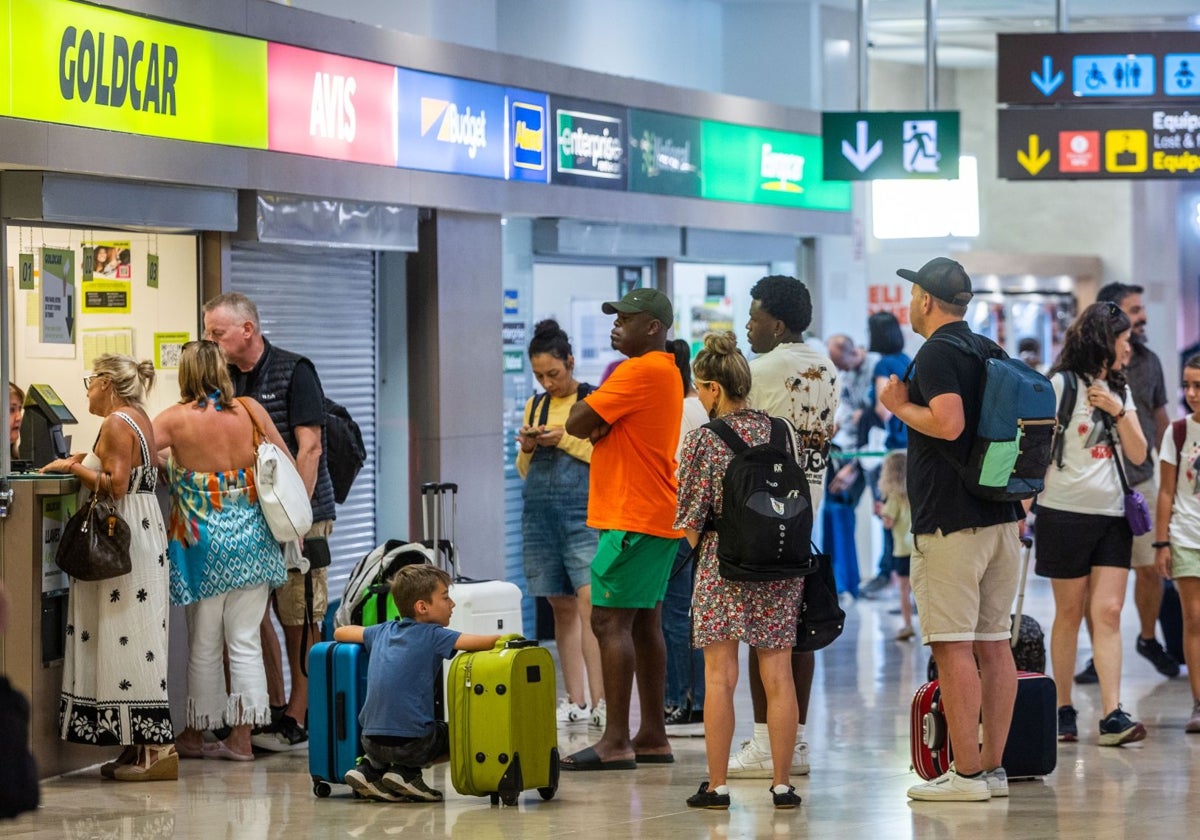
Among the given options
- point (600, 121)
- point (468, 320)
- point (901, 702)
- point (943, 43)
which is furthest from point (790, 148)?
point (943, 43)

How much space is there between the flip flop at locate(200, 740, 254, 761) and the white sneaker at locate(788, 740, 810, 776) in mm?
2245

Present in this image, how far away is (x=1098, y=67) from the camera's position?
37.6 ft

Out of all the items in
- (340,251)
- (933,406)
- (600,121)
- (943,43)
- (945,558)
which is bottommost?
(945,558)

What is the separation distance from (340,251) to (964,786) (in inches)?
182

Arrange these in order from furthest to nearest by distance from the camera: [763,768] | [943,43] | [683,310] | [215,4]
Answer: [943,43] < [683,310] < [215,4] < [763,768]

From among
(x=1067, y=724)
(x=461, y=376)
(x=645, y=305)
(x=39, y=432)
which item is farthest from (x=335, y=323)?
(x=1067, y=724)

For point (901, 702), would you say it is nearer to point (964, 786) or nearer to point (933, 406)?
point (964, 786)

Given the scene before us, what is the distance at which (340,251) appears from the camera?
957cm

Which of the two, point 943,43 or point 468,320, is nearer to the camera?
point 468,320

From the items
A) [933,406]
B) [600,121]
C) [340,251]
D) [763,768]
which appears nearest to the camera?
[933,406]

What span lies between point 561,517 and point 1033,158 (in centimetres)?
479

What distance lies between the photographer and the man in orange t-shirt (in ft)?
22.9

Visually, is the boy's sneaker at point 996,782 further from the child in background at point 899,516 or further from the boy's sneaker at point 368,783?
the child in background at point 899,516

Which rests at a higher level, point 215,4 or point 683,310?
point 215,4
